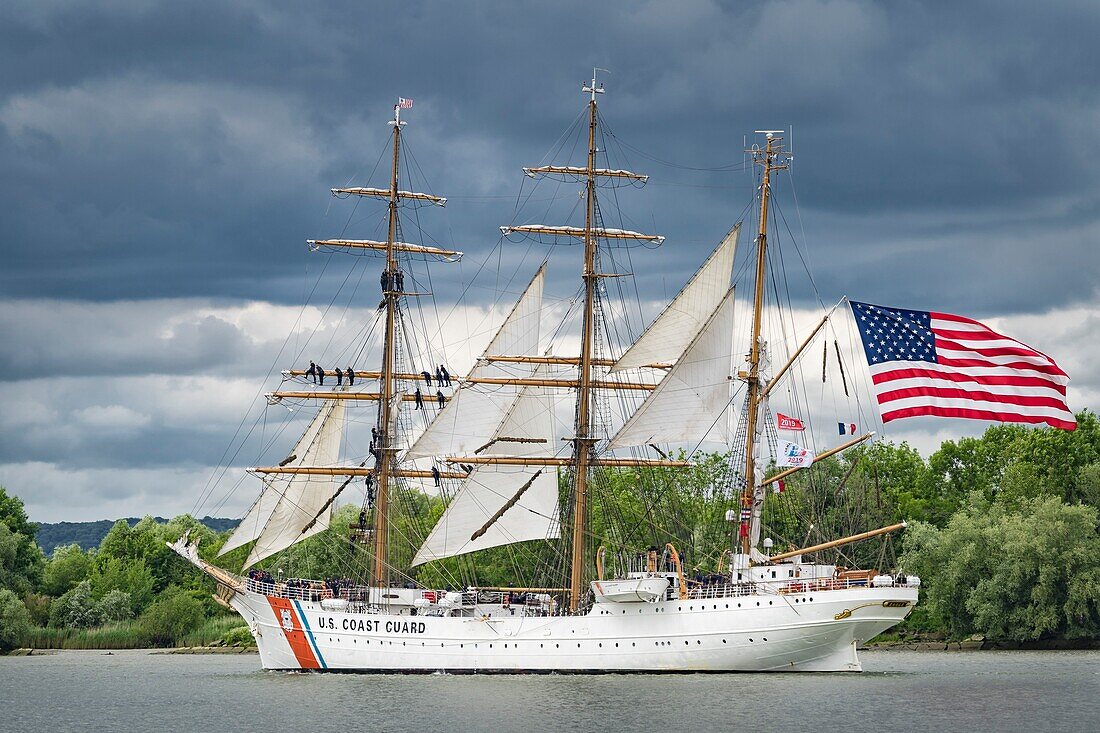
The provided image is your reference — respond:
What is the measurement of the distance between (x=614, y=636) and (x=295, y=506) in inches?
804

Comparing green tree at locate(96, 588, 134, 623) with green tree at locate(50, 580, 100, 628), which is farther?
green tree at locate(96, 588, 134, 623)

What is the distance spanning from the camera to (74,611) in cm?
11512

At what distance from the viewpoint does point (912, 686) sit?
6738 cm

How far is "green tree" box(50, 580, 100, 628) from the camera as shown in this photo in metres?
114

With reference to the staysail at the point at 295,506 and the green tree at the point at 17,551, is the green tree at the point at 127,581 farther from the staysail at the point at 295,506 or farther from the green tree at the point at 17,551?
the staysail at the point at 295,506

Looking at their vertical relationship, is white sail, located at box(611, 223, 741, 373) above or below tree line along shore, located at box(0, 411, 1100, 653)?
above

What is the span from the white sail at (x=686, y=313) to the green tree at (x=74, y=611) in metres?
55.6

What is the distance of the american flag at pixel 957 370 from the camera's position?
63.0 meters

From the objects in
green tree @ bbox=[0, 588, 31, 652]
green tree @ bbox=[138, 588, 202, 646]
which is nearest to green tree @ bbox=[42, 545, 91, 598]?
green tree @ bbox=[138, 588, 202, 646]

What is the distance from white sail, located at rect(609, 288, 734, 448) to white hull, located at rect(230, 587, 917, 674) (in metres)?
9.00

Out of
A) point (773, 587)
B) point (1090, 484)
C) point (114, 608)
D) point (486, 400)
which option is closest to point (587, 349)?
point (486, 400)

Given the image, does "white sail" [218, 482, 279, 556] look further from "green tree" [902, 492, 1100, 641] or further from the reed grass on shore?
"green tree" [902, 492, 1100, 641]

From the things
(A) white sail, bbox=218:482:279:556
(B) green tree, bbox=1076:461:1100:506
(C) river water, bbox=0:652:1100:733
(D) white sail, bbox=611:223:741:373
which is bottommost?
(C) river water, bbox=0:652:1100:733

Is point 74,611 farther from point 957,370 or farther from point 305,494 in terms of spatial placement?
point 957,370
